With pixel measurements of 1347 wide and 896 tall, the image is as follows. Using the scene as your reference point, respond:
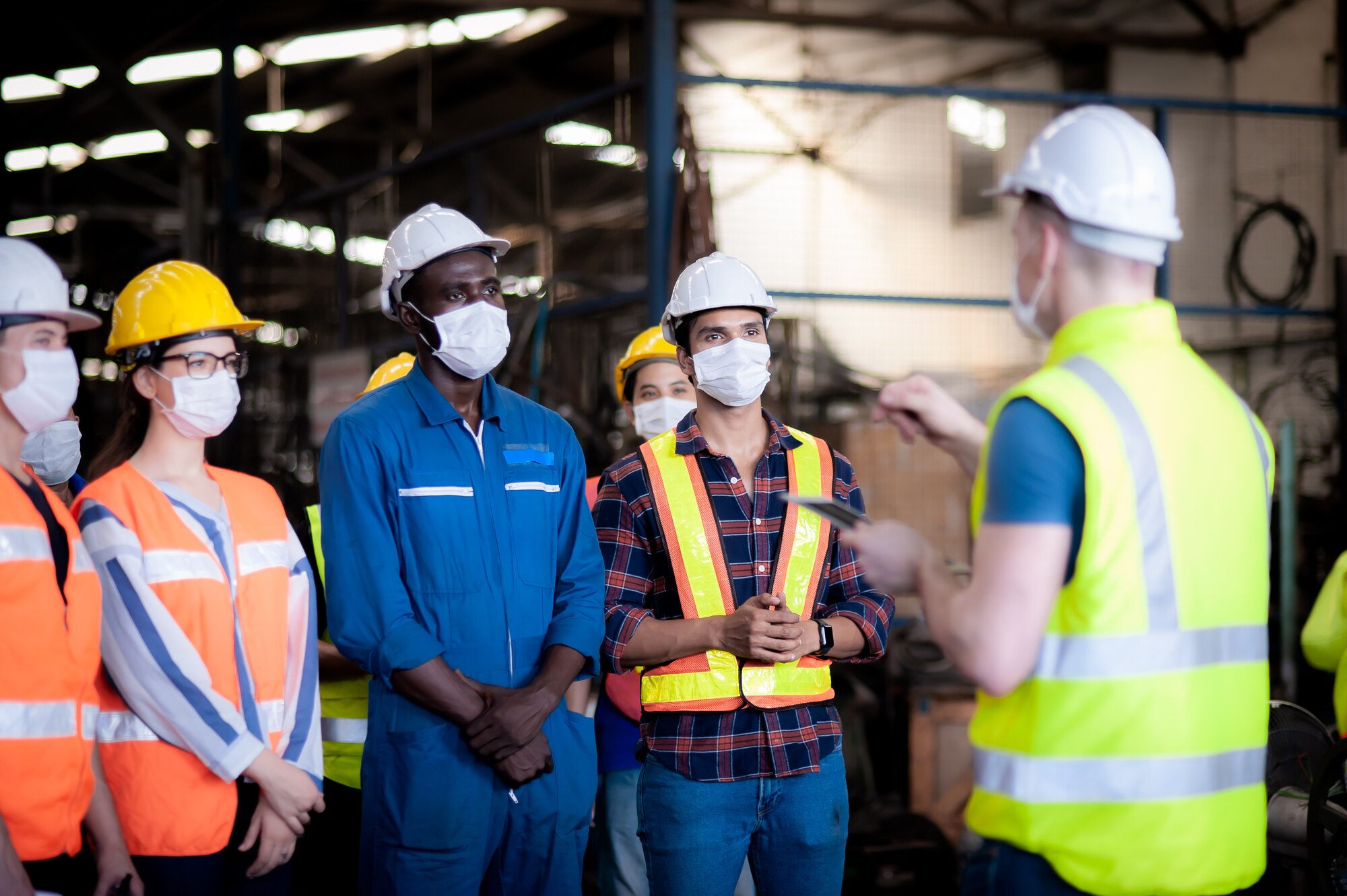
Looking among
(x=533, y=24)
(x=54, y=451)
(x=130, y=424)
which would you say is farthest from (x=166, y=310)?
(x=533, y=24)

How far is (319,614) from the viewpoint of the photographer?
3641mm

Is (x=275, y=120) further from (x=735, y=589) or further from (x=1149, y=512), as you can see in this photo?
(x=1149, y=512)

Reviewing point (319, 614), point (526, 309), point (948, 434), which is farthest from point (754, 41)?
point (948, 434)

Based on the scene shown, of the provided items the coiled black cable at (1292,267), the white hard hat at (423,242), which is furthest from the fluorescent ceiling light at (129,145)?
the white hard hat at (423,242)

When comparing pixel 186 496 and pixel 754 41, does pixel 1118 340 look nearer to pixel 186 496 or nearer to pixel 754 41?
pixel 186 496

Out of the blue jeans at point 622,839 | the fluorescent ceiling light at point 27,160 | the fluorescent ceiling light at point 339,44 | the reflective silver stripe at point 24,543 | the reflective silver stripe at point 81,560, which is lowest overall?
the blue jeans at point 622,839

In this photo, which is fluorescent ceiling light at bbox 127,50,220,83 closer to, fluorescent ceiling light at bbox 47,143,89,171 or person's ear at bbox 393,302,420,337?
fluorescent ceiling light at bbox 47,143,89,171

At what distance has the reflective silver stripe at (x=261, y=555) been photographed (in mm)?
2699

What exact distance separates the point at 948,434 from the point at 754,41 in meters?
13.1

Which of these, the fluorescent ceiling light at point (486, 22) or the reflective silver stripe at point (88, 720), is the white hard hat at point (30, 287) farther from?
the fluorescent ceiling light at point (486, 22)

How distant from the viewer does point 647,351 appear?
14.7 ft

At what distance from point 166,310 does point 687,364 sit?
139 centimetres

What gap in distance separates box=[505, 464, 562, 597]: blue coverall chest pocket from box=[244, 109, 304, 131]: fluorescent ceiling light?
40.9 feet

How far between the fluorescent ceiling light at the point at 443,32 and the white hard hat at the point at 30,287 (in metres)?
11.3
